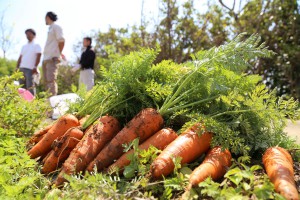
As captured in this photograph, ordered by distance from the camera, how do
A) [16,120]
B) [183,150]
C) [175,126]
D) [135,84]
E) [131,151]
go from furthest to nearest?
[16,120]
[175,126]
[135,84]
[131,151]
[183,150]

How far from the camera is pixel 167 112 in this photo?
8.58ft

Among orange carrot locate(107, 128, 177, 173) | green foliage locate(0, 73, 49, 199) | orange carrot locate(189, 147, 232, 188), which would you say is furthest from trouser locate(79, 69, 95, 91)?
orange carrot locate(189, 147, 232, 188)

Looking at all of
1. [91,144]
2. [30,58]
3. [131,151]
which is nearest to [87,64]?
[30,58]

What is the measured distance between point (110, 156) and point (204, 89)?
908 mm

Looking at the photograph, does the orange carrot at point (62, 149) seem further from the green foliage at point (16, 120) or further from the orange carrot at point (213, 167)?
the orange carrot at point (213, 167)

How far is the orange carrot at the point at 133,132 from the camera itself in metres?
2.48

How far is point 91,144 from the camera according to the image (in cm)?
256

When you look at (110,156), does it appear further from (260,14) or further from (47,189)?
(260,14)

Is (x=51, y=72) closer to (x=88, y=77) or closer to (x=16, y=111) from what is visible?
(x=88, y=77)

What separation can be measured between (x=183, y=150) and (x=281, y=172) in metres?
0.64

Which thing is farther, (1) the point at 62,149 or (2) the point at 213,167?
(1) the point at 62,149

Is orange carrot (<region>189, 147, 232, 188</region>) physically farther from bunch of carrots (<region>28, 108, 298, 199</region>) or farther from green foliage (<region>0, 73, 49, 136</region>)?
green foliage (<region>0, 73, 49, 136</region>)

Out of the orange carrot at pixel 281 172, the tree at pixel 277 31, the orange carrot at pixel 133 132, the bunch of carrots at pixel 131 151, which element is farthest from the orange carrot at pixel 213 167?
the tree at pixel 277 31

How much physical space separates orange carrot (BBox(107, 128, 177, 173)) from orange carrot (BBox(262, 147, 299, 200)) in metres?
0.69
